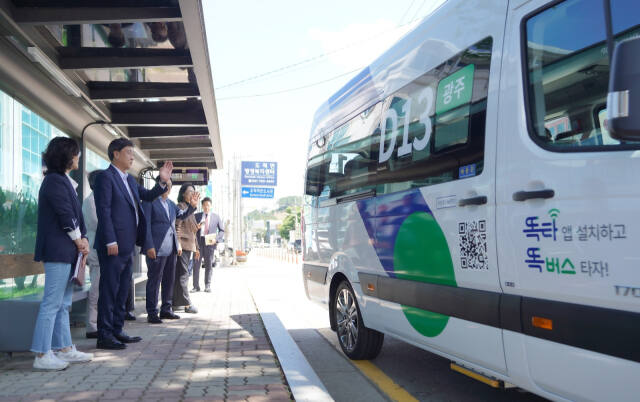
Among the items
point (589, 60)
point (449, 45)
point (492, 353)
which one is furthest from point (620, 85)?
point (449, 45)

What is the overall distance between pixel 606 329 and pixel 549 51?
4.67 feet

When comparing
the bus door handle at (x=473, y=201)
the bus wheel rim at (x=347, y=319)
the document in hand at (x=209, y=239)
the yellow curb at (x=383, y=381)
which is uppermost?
the bus door handle at (x=473, y=201)

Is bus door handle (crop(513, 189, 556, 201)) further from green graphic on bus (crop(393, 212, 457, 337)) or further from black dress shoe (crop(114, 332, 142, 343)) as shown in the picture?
black dress shoe (crop(114, 332, 142, 343))

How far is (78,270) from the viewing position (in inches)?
189

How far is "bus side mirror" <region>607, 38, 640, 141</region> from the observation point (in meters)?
2.02

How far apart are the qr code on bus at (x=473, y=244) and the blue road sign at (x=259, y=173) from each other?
34.5 meters

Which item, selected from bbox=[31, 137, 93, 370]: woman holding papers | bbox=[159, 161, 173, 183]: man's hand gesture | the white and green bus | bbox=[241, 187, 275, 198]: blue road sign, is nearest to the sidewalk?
bbox=[31, 137, 93, 370]: woman holding papers

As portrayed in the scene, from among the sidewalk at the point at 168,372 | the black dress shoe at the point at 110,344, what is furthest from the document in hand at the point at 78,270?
the black dress shoe at the point at 110,344

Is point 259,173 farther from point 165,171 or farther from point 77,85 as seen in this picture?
point 165,171

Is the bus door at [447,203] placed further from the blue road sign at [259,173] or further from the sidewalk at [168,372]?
the blue road sign at [259,173]

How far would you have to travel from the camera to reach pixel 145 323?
7.43 m

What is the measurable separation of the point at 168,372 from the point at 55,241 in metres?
1.42

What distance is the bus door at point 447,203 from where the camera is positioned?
3254 millimetres

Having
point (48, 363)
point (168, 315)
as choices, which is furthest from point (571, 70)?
point (168, 315)
